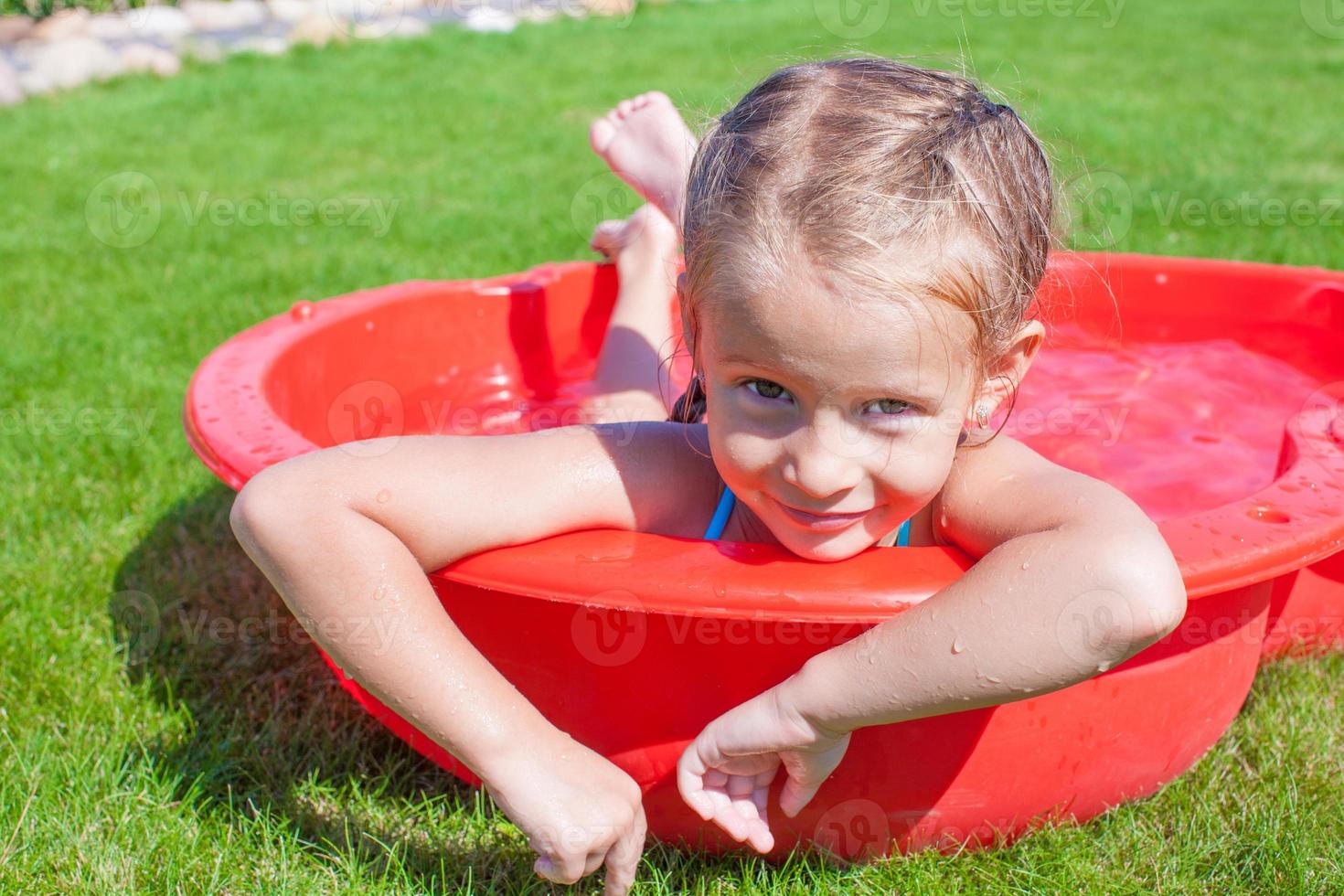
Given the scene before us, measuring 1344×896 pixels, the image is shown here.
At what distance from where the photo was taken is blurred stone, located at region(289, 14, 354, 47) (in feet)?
28.3

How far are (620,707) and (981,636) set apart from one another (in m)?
0.48

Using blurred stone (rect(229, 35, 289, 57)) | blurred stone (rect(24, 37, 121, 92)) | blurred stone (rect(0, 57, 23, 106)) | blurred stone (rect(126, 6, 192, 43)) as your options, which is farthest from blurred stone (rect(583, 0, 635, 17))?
blurred stone (rect(0, 57, 23, 106))

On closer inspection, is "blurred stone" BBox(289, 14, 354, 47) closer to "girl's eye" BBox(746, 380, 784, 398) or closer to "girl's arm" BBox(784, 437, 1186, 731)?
"girl's eye" BBox(746, 380, 784, 398)

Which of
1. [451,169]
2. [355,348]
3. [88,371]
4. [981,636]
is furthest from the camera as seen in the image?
[451,169]

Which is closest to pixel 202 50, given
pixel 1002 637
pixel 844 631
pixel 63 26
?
pixel 63 26

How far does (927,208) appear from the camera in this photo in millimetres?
1353

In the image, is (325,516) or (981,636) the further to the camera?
(325,516)

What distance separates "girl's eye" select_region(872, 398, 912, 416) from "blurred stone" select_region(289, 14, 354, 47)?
805 centimetres

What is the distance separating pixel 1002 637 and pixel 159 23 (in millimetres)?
9147

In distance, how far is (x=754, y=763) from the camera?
1.47 meters

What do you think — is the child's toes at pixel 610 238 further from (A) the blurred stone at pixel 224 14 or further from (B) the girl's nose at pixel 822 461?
(A) the blurred stone at pixel 224 14

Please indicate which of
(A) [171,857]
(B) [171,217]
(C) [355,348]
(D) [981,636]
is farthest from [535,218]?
(D) [981,636]

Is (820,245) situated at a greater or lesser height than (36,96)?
greater

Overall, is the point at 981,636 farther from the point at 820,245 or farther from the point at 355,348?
the point at 355,348
